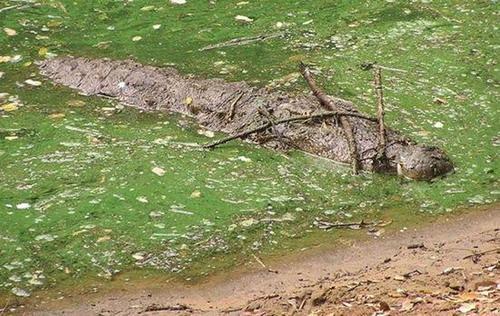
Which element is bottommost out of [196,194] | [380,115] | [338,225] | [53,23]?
[338,225]

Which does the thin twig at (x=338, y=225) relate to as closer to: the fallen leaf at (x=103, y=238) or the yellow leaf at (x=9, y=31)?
the fallen leaf at (x=103, y=238)

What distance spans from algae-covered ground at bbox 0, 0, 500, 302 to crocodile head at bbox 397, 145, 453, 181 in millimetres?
71

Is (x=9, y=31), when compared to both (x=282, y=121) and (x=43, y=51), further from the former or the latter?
(x=282, y=121)

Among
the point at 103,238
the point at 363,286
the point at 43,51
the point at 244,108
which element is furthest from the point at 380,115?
the point at 43,51

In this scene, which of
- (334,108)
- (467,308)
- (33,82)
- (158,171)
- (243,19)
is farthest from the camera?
(243,19)

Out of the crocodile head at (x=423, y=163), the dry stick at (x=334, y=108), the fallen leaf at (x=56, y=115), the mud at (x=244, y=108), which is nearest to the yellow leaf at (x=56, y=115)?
the fallen leaf at (x=56, y=115)

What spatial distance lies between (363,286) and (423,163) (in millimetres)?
1472

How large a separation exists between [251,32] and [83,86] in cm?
153

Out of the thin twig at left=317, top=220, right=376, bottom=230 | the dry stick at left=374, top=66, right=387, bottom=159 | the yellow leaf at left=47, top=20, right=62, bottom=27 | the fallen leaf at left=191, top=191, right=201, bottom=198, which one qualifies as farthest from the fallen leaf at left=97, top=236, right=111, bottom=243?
the yellow leaf at left=47, top=20, right=62, bottom=27

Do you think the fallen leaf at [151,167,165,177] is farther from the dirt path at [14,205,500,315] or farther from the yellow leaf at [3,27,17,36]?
the yellow leaf at [3,27,17,36]

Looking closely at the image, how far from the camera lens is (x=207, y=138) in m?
5.78

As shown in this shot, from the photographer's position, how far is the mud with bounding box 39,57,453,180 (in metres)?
5.36

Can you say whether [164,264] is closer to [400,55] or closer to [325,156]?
[325,156]

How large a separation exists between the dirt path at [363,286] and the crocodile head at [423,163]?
0.53 m
